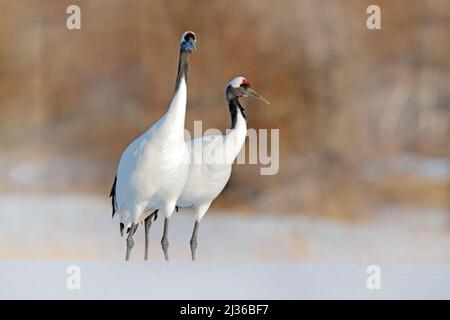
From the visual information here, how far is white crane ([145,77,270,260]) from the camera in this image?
998 centimetres

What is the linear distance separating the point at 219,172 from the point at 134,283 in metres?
1.71

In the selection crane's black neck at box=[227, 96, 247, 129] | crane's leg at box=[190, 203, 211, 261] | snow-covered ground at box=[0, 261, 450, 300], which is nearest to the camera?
snow-covered ground at box=[0, 261, 450, 300]

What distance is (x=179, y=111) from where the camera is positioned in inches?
374

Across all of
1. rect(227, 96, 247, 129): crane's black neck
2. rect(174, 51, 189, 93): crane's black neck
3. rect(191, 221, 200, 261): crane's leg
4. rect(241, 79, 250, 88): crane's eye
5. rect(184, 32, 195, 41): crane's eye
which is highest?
rect(184, 32, 195, 41): crane's eye

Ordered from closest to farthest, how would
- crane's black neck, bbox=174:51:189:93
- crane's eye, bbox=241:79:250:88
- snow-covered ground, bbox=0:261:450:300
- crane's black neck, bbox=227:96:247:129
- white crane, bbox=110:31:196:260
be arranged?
1. snow-covered ground, bbox=0:261:450:300
2. white crane, bbox=110:31:196:260
3. crane's black neck, bbox=174:51:189:93
4. crane's black neck, bbox=227:96:247:129
5. crane's eye, bbox=241:79:250:88

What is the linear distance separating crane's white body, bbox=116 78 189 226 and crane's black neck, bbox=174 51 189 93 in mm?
35

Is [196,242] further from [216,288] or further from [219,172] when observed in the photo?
[216,288]

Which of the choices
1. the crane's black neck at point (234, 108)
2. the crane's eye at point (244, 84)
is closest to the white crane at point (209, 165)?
the crane's black neck at point (234, 108)

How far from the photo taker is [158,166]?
9383mm

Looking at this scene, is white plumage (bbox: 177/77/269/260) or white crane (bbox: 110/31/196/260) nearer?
white crane (bbox: 110/31/196/260)

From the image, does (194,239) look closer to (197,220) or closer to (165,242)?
(197,220)

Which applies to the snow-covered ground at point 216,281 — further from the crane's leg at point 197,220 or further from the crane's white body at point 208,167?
the crane's white body at point 208,167

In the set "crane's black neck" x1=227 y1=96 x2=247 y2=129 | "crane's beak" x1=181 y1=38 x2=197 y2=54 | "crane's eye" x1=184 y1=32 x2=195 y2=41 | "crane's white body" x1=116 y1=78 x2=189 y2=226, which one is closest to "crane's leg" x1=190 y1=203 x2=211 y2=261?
"crane's white body" x1=116 y1=78 x2=189 y2=226

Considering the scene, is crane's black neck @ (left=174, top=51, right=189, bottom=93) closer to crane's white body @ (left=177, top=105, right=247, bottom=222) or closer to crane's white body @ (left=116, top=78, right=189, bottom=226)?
crane's white body @ (left=116, top=78, right=189, bottom=226)
